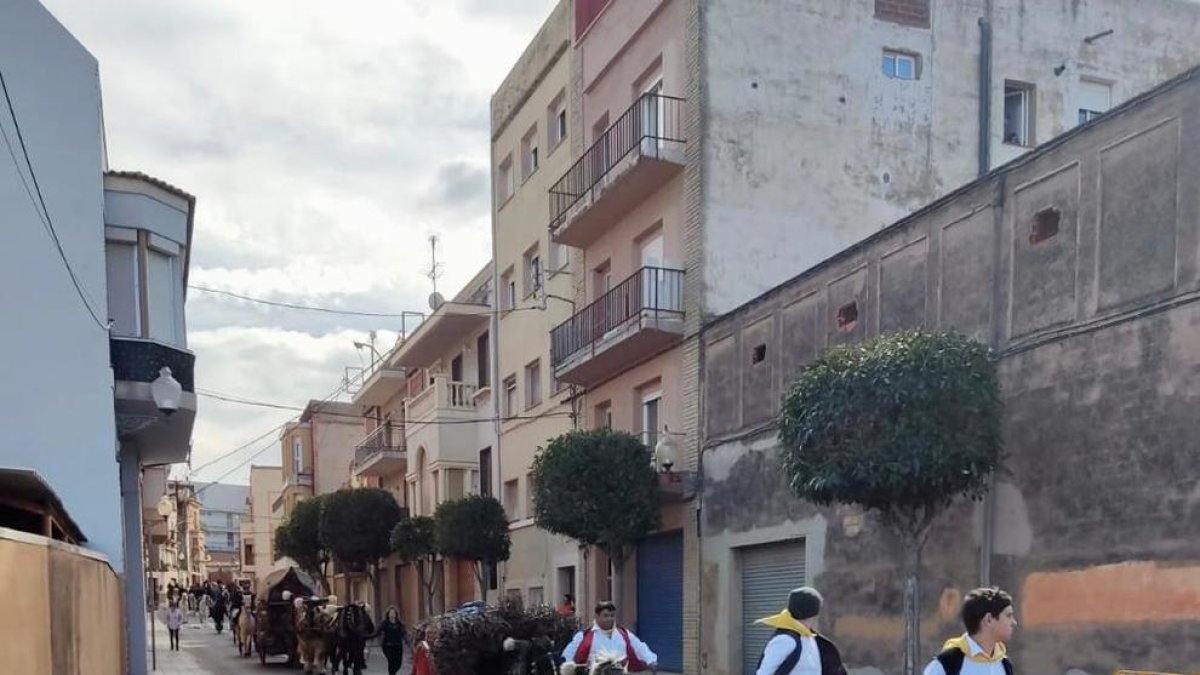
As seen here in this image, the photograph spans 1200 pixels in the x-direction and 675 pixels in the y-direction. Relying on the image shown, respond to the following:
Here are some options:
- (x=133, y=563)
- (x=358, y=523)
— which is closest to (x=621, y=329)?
(x=133, y=563)

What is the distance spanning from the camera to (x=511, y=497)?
2934cm

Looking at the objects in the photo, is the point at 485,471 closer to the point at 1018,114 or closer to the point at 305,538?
the point at 305,538

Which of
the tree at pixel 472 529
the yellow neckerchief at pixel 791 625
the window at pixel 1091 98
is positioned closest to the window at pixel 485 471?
the tree at pixel 472 529

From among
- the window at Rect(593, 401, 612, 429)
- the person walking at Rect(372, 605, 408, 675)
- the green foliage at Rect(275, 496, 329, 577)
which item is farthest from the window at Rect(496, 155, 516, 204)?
the green foliage at Rect(275, 496, 329, 577)

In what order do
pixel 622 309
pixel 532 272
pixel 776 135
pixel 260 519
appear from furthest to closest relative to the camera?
pixel 260 519 → pixel 532 272 → pixel 622 309 → pixel 776 135

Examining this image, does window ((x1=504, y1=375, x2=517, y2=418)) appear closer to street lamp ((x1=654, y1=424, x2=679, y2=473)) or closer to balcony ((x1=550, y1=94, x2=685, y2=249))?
balcony ((x1=550, y1=94, x2=685, y2=249))

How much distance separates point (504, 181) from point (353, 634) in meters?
14.4

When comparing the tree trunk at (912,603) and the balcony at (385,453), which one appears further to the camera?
the balcony at (385,453)

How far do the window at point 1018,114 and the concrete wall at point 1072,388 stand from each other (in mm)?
8421

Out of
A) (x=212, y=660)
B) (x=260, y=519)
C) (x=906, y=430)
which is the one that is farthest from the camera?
(x=260, y=519)

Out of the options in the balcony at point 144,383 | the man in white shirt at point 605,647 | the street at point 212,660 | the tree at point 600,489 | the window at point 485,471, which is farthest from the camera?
the window at point 485,471

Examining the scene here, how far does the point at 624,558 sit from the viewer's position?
20.5 meters

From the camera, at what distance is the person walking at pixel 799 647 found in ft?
21.1

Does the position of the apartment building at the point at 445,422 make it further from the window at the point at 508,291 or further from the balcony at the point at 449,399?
the window at the point at 508,291
